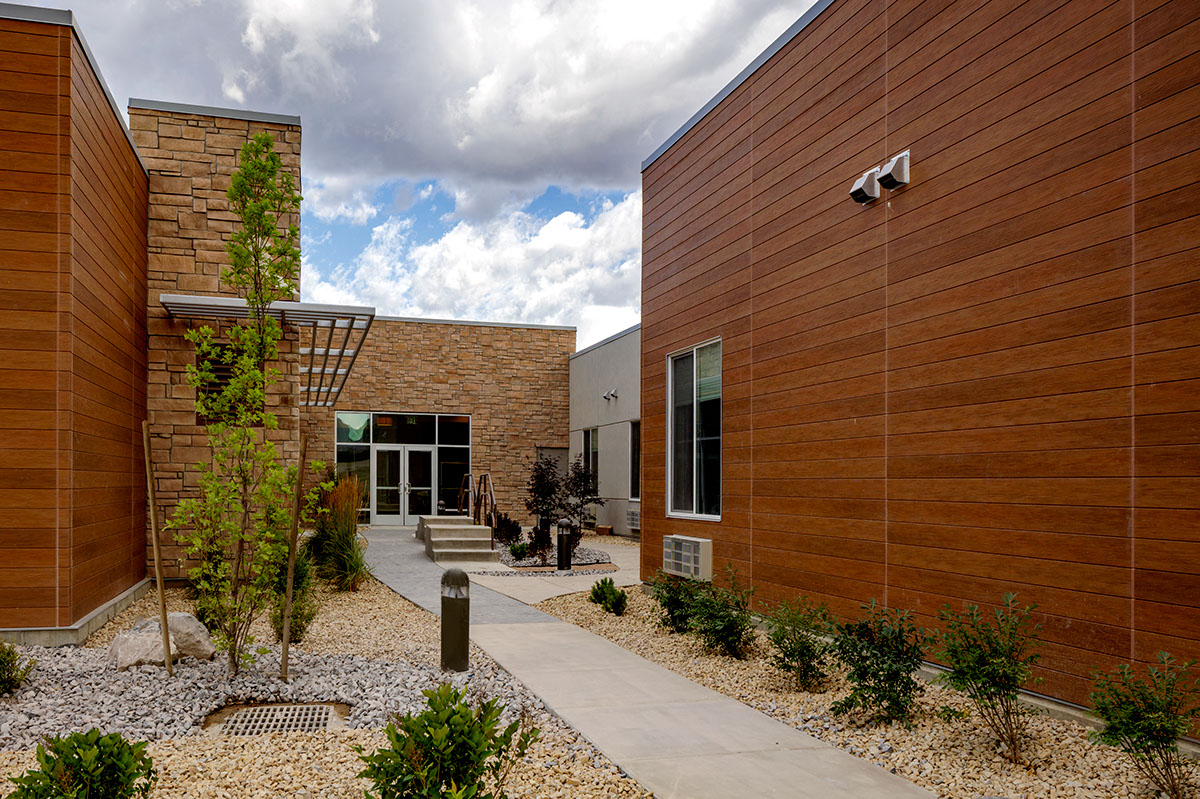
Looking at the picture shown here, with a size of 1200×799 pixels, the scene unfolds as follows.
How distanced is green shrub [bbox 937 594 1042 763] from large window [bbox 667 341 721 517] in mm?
4198

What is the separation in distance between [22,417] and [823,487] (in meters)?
6.11

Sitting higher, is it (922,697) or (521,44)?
(521,44)

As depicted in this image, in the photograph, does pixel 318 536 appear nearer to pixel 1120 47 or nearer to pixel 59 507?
pixel 59 507

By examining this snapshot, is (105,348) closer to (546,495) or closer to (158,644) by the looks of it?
(158,644)

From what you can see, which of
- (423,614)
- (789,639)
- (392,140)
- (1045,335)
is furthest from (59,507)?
(392,140)

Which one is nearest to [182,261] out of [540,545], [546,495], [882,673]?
[540,545]

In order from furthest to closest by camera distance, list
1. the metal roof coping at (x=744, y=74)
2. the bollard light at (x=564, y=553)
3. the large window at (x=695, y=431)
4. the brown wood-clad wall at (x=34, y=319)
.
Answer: the bollard light at (x=564, y=553)
the large window at (x=695, y=431)
the metal roof coping at (x=744, y=74)
the brown wood-clad wall at (x=34, y=319)

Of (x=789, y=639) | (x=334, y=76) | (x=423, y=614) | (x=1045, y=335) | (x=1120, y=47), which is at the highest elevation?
(x=334, y=76)

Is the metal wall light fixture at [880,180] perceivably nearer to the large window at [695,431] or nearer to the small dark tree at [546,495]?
the large window at [695,431]

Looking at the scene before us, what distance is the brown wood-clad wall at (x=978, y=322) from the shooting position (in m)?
4.05

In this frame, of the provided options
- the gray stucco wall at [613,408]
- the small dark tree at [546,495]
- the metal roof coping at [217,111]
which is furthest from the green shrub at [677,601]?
the gray stucco wall at [613,408]

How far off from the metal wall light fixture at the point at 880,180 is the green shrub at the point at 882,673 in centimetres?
302

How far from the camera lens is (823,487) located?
671 cm

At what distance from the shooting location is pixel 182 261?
9453 mm
